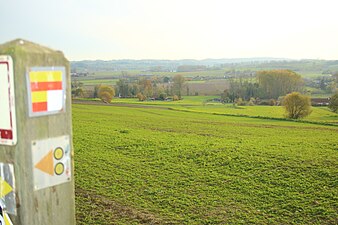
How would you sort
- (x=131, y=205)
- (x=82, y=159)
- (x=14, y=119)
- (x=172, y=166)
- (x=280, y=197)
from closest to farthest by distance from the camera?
1. (x=14, y=119)
2. (x=131, y=205)
3. (x=280, y=197)
4. (x=172, y=166)
5. (x=82, y=159)

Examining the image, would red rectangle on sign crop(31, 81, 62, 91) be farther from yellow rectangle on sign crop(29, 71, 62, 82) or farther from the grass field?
the grass field

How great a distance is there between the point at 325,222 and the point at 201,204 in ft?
10.1

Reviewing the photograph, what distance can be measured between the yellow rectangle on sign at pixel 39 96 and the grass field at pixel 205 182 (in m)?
6.86

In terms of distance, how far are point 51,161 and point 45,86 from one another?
0.36 meters

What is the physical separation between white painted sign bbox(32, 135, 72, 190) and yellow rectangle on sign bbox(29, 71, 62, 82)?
277 mm

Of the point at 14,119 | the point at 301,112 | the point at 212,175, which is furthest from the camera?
the point at 301,112

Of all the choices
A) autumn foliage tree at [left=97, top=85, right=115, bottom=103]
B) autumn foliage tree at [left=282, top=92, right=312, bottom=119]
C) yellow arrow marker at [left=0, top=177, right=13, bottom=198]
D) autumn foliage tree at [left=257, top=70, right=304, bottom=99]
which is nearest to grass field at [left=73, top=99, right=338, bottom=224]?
yellow arrow marker at [left=0, top=177, right=13, bottom=198]

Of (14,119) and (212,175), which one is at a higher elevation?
(14,119)

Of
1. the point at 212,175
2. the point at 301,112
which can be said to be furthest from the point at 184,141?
the point at 301,112

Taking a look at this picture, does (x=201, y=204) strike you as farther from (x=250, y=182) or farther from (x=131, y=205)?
(x=250, y=182)

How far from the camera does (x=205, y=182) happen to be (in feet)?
36.6

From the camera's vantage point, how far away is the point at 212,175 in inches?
471

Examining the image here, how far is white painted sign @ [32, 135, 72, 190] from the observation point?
1.54 m

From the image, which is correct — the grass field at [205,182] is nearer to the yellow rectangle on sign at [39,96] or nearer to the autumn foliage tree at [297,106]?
the yellow rectangle on sign at [39,96]
